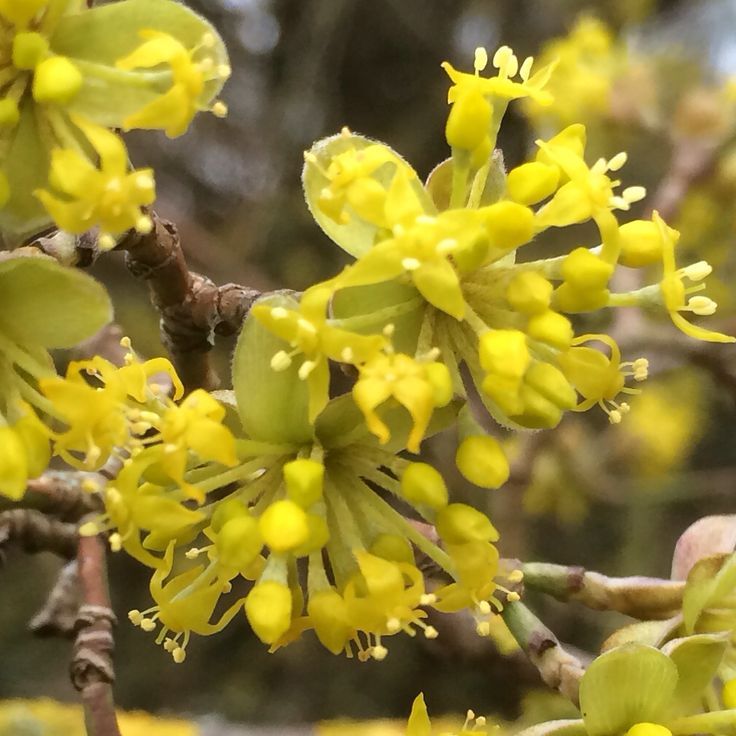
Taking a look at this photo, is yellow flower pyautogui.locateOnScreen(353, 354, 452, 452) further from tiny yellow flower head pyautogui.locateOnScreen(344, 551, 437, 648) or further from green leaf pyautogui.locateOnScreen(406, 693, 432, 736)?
green leaf pyautogui.locateOnScreen(406, 693, 432, 736)

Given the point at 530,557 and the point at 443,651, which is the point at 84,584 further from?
the point at 530,557

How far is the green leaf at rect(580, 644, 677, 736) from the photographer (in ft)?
2.30

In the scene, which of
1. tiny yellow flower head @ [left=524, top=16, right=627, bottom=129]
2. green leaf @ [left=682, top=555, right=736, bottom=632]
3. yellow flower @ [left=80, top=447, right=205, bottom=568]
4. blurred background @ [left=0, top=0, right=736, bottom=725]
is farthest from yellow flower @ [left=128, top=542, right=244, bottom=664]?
tiny yellow flower head @ [left=524, top=16, right=627, bottom=129]

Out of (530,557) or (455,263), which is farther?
(530,557)

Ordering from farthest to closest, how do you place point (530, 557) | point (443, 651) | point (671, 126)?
point (530, 557)
point (671, 126)
point (443, 651)

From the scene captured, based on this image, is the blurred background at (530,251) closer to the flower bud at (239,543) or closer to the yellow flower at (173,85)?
the flower bud at (239,543)

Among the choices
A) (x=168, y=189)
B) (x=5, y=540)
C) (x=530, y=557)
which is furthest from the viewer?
(x=168, y=189)

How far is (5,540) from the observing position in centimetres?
95

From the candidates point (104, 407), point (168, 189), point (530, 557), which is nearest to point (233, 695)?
point (530, 557)

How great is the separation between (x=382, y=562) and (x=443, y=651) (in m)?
0.62

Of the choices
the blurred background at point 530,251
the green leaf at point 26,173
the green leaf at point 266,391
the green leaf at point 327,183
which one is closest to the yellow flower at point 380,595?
the green leaf at point 266,391

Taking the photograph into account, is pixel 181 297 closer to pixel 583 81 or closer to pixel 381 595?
pixel 381 595

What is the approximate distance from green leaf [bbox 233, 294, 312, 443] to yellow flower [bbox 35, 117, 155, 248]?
0.11 m

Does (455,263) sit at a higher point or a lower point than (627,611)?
higher
